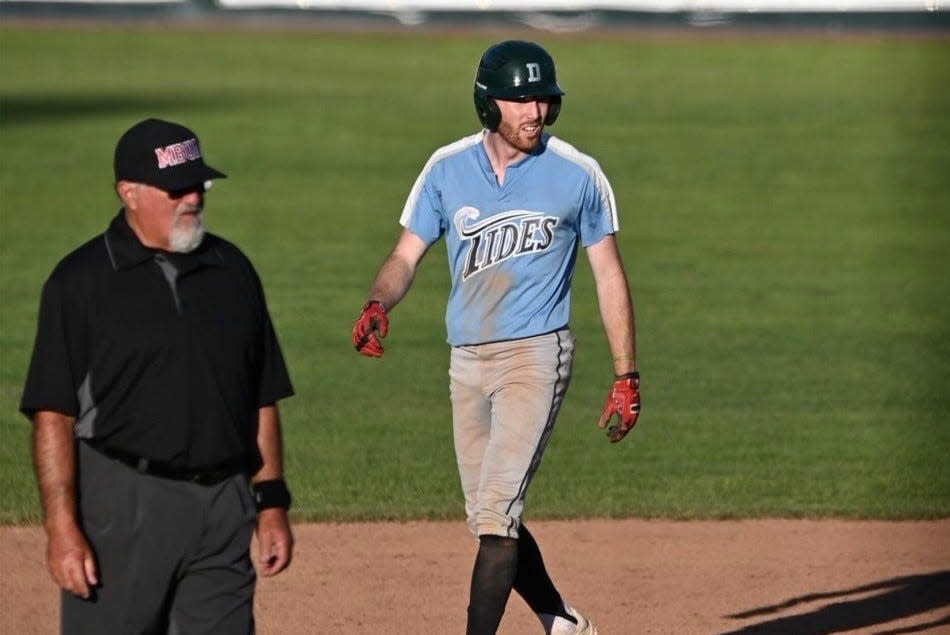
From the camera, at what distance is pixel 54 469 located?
16.1 feet

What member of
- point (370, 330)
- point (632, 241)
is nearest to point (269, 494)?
point (370, 330)

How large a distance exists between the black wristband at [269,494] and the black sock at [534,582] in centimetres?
185

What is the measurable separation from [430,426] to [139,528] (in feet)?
23.1

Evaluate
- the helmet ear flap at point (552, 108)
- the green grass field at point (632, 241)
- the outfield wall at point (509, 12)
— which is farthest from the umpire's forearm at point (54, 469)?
the outfield wall at point (509, 12)

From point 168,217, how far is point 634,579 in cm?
419

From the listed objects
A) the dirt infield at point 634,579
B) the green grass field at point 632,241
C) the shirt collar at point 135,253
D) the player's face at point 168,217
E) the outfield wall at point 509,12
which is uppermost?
the player's face at point 168,217

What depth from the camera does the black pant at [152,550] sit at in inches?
199

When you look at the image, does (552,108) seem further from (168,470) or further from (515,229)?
(168,470)

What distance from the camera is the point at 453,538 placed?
941 centimetres

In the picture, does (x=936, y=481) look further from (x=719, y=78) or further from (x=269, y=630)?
(x=719, y=78)

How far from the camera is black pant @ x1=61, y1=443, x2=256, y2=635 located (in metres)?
5.04

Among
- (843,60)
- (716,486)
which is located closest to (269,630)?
(716,486)

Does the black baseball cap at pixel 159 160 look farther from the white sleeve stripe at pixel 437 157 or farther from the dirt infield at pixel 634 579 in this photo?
the dirt infield at pixel 634 579

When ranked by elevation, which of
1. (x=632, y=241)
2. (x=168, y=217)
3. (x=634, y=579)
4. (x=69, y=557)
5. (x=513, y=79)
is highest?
(x=513, y=79)
